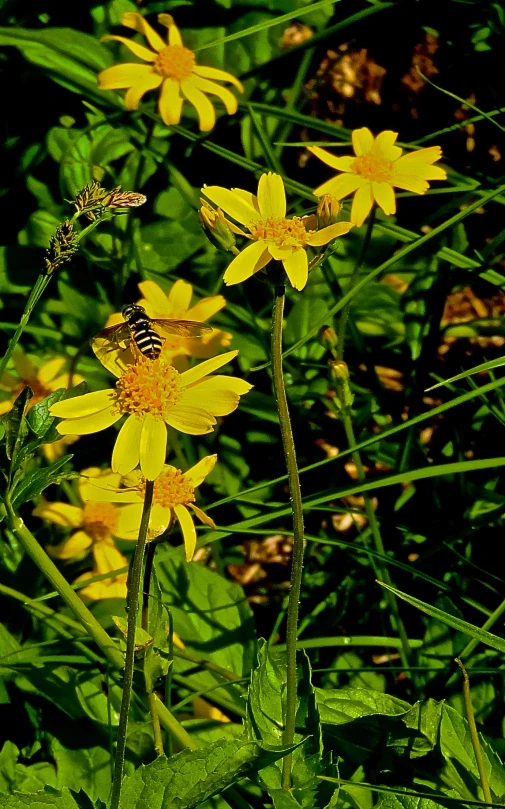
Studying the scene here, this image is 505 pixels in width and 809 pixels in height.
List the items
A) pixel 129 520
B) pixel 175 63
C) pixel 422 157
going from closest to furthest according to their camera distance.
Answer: pixel 129 520 < pixel 422 157 < pixel 175 63

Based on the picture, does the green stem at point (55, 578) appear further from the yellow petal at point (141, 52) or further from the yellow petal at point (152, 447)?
the yellow petal at point (141, 52)

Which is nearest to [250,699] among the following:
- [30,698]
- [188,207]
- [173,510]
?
[173,510]

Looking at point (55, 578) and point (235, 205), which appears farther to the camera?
point (235, 205)

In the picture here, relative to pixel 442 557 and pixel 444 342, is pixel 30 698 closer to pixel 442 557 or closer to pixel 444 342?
pixel 442 557

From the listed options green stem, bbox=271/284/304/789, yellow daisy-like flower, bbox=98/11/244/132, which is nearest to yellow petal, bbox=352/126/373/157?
yellow daisy-like flower, bbox=98/11/244/132

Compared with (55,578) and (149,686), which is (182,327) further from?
(149,686)

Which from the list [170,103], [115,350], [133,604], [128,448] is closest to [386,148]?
[170,103]

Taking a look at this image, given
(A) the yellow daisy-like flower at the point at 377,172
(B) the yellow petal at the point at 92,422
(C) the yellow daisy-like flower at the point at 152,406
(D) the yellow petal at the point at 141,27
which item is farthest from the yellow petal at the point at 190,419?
(D) the yellow petal at the point at 141,27
